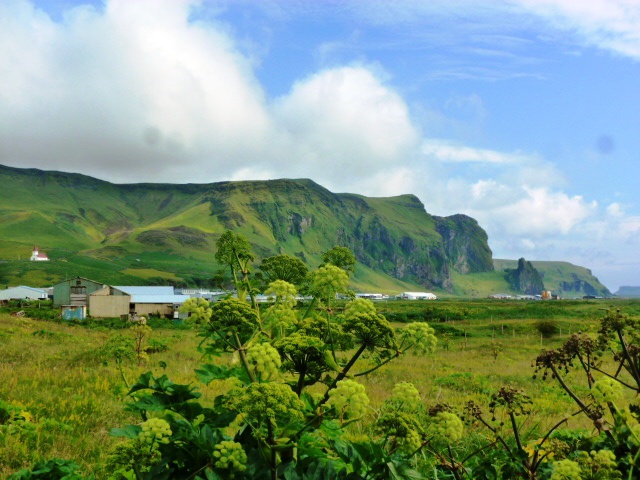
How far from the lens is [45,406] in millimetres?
11094

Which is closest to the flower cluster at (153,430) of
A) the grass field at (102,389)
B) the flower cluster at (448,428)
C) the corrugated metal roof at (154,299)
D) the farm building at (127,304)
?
the grass field at (102,389)

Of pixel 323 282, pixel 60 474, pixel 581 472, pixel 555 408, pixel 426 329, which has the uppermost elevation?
pixel 323 282

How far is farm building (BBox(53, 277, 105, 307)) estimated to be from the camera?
9062 cm

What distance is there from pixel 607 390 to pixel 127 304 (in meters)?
94.2

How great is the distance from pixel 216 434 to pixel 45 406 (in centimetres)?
928

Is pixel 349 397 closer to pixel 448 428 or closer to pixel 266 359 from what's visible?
pixel 266 359

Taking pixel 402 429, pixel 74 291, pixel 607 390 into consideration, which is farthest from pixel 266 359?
pixel 74 291

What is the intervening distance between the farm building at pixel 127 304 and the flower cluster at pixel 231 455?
282 feet

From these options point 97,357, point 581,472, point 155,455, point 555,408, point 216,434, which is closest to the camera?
point 581,472

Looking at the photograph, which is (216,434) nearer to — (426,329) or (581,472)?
(426,329)

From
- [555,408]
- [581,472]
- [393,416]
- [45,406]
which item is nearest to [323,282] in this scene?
[393,416]

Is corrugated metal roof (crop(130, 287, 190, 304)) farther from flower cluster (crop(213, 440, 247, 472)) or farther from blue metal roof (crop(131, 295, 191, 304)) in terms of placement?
flower cluster (crop(213, 440, 247, 472))

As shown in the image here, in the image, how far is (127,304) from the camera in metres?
89.5

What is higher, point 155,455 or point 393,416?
point 393,416
